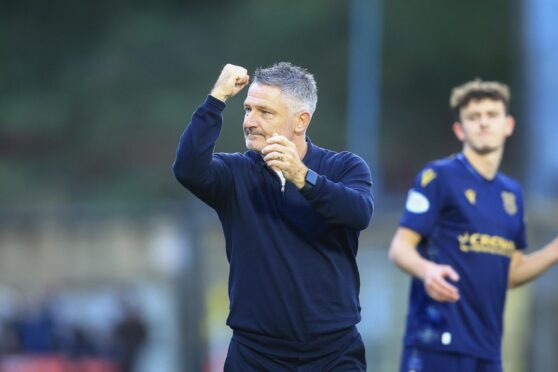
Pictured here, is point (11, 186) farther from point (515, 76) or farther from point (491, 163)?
point (491, 163)

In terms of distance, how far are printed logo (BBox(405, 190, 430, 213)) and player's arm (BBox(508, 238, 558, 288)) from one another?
2.19ft

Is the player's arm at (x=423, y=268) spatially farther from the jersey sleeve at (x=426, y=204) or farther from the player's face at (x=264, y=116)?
the player's face at (x=264, y=116)

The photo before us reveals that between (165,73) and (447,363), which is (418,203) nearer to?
(447,363)

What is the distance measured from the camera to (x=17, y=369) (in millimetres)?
15445

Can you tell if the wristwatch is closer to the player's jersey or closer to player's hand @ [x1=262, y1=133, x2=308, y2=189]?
player's hand @ [x1=262, y1=133, x2=308, y2=189]

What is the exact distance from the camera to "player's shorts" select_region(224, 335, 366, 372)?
6188 millimetres

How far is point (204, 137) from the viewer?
19.7 ft

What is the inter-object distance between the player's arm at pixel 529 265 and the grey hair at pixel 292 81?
7.05 feet

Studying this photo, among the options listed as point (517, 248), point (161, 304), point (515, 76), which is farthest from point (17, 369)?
point (515, 76)

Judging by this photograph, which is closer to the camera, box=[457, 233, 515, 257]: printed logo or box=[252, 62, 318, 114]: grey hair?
box=[252, 62, 318, 114]: grey hair

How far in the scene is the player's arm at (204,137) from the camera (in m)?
5.99

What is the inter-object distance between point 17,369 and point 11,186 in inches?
733

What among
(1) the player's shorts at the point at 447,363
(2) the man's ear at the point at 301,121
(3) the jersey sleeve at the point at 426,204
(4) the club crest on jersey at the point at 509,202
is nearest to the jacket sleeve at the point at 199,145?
(2) the man's ear at the point at 301,121

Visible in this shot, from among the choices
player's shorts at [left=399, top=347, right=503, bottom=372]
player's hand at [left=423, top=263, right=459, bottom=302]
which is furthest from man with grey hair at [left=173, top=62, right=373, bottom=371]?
player's shorts at [left=399, top=347, right=503, bottom=372]
